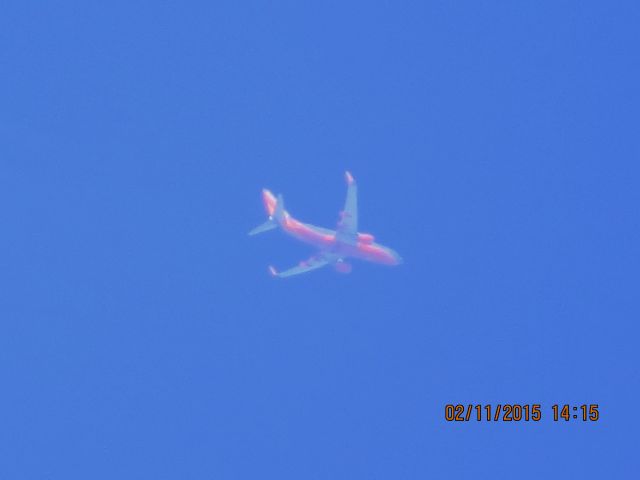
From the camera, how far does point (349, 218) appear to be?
24.5m

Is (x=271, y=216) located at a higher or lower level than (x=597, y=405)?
higher

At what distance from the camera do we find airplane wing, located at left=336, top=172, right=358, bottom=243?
79.5 ft

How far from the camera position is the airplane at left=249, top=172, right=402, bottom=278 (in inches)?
966

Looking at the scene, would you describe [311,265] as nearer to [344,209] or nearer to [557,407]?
[344,209]

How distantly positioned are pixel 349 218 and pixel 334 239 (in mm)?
569

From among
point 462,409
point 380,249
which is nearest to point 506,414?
point 462,409

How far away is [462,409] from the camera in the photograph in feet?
78.4

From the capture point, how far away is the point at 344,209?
80.3 feet

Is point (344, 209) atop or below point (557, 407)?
atop

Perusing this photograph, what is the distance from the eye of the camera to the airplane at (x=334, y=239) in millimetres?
24531

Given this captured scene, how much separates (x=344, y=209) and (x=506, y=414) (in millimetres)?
4869

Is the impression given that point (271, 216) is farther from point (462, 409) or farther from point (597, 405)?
point (597, 405)

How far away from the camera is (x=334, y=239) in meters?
24.8

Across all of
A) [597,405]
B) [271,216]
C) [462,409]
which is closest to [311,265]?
[271,216]
